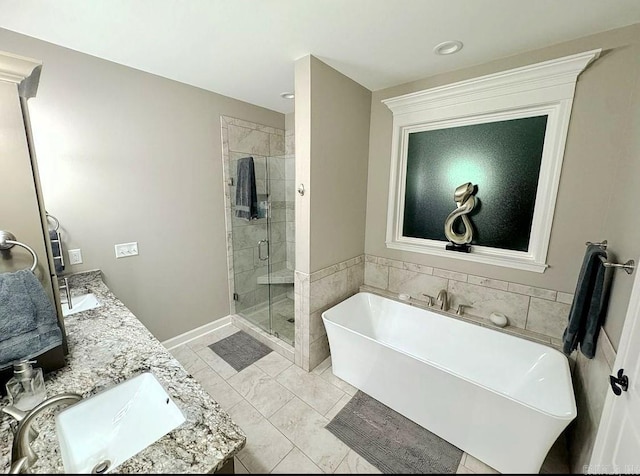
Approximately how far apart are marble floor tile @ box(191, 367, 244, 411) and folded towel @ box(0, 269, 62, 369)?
130cm

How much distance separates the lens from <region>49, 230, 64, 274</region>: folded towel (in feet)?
6.24

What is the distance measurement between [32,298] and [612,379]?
2295 millimetres

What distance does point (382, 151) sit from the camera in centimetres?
267

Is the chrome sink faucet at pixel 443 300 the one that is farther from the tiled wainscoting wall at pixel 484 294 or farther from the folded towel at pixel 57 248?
the folded towel at pixel 57 248

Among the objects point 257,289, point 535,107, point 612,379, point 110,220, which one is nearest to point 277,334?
point 257,289

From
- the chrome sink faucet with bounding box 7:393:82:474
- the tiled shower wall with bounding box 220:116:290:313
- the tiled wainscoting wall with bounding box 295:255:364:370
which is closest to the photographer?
the chrome sink faucet with bounding box 7:393:82:474

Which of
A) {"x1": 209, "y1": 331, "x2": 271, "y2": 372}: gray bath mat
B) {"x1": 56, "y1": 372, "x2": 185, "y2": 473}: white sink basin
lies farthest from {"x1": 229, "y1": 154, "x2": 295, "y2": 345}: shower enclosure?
{"x1": 56, "y1": 372, "x2": 185, "y2": 473}: white sink basin

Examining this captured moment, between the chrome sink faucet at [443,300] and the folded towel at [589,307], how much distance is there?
87 centimetres

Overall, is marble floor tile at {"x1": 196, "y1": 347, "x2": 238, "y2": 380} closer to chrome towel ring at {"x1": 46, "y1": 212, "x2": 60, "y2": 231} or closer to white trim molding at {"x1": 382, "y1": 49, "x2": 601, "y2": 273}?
chrome towel ring at {"x1": 46, "y1": 212, "x2": 60, "y2": 231}

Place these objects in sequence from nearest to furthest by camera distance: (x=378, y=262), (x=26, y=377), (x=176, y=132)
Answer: (x=26, y=377)
(x=176, y=132)
(x=378, y=262)

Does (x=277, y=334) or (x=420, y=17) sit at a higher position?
(x=420, y=17)

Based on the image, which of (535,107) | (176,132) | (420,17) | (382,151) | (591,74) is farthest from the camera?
(382,151)

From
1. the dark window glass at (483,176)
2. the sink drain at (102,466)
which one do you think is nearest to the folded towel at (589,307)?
the dark window glass at (483,176)

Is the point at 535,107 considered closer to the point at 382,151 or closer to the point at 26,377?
the point at 382,151
